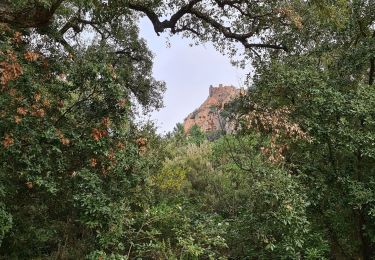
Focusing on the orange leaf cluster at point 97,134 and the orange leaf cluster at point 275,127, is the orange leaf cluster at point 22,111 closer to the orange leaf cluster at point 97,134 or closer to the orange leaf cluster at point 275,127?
the orange leaf cluster at point 97,134

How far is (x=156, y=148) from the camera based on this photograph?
936 cm

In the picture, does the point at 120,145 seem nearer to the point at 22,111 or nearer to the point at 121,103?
the point at 121,103

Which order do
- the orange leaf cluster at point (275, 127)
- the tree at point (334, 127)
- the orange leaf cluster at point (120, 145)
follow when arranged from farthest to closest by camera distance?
the tree at point (334, 127), the orange leaf cluster at point (275, 127), the orange leaf cluster at point (120, 145)

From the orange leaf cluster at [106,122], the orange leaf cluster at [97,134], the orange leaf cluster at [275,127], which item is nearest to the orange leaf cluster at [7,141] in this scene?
the orange leaf cluster at [97,134]

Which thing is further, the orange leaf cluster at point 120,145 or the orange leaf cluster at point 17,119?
the orange leaf cluster at point 120,145

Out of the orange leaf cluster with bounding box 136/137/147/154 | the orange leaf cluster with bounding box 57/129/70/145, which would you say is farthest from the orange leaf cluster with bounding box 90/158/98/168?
the orange leaf cluster with bounding box 136/137/147/154

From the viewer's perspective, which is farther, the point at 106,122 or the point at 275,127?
the point at 275,127

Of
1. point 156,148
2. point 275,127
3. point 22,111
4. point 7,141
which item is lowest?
point 7,141

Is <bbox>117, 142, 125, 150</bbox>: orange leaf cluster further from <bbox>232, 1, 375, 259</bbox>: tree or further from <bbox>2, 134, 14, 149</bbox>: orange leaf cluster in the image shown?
<bbox>232, 1, 375, 259</bbox>: tree

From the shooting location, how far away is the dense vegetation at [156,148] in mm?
5469

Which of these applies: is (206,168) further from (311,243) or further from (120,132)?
(120,132)

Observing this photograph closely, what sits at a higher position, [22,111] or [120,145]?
[22,111]

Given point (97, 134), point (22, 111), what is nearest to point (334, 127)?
point (97, 134)

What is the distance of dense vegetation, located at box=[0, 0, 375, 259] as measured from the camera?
215 inches
